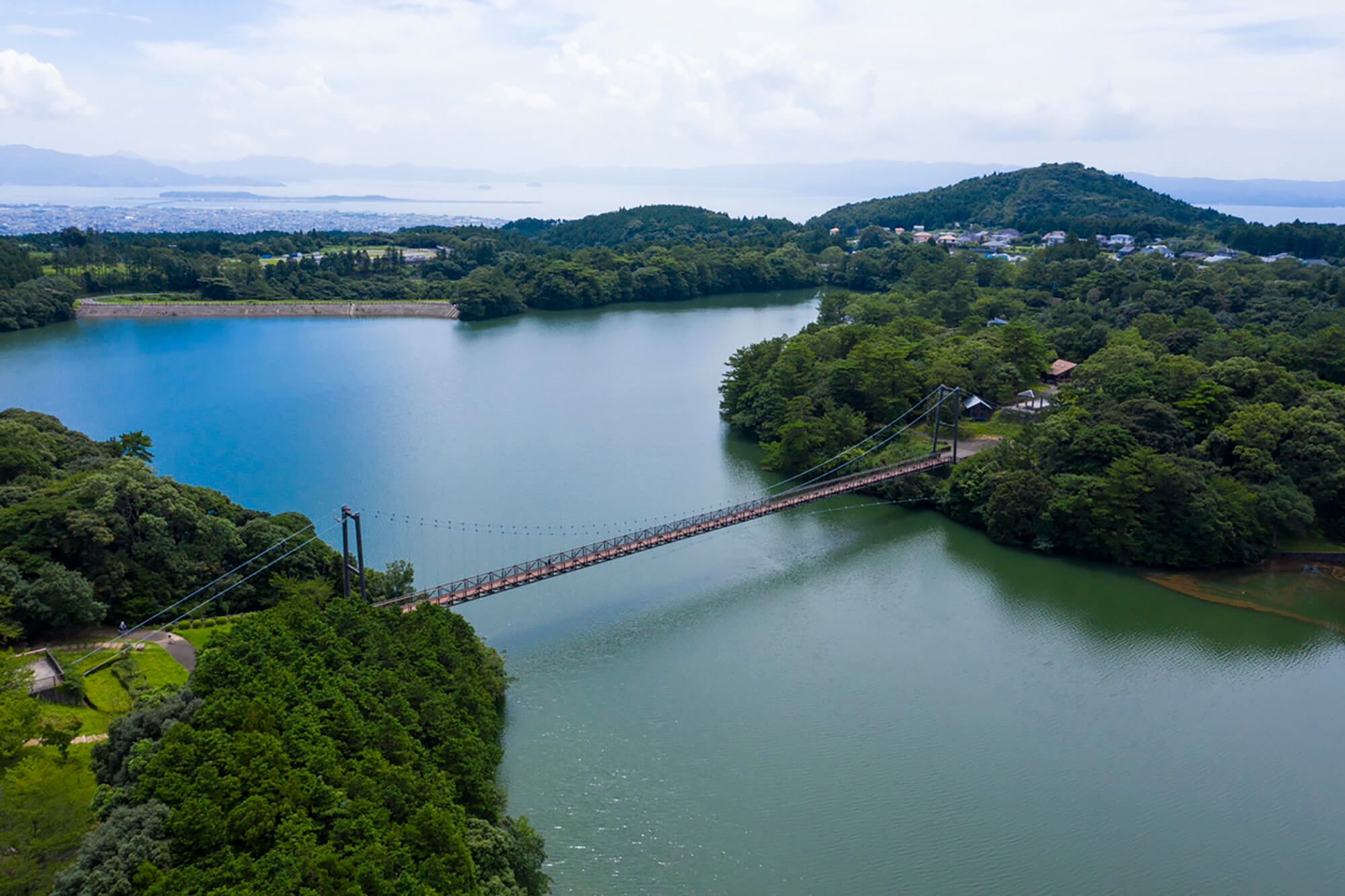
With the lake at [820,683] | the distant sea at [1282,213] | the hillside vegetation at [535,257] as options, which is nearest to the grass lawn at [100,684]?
the lake at [820,683]

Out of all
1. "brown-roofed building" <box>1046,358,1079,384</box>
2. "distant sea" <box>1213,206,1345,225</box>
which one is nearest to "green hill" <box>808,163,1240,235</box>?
"brown-roofed building" <box>1046,358,1079,384</box>

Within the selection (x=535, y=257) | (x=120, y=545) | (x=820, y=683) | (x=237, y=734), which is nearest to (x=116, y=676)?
(x=120, y=545)

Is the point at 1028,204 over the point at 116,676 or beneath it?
over

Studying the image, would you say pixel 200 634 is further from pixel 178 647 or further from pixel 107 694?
pixel 107 694

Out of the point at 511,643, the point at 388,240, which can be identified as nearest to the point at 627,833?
the point at 511,643

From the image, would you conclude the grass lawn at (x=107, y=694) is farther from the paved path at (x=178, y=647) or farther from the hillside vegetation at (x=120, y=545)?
the hillside vegetation at (x=120, y=545)
